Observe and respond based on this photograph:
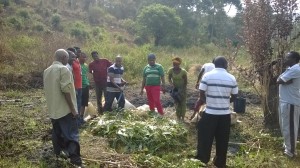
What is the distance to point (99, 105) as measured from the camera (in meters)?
8.38

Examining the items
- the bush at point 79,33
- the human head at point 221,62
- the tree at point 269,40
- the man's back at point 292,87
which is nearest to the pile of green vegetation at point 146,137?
the human head at point 221,62

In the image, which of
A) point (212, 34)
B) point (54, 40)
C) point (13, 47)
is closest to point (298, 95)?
point (54, 40)

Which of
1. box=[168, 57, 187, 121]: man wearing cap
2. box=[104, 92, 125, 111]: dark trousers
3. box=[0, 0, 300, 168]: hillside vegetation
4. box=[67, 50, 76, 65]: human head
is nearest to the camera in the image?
box=[0, 0, 300, 168]: hillside vegetation

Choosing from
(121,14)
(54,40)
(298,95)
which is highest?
(121,14)

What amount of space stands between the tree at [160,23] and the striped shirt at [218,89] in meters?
24.4

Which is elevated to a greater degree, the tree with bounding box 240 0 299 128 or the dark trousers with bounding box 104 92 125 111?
the tree with bounding box 240 0 299 128

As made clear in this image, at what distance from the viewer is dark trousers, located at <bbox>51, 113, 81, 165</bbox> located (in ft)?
15.5

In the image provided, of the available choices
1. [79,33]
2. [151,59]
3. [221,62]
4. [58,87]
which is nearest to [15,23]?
[79,33]

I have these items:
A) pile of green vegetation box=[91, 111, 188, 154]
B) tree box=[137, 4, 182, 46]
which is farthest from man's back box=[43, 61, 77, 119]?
tree box=[137, 4, 182, 46]

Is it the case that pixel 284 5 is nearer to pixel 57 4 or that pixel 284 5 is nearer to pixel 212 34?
pixel 212 34

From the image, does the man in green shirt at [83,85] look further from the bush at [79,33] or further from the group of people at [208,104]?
the bush at [79,33]

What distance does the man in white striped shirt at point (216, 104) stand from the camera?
493 cm

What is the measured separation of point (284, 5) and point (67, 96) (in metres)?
5.12

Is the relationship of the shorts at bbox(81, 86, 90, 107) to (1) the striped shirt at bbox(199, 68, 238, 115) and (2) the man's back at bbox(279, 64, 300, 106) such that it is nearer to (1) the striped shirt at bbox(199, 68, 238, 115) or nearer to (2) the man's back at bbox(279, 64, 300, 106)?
(1) the striped shirt at bbox(199, 68, 238, 115)
